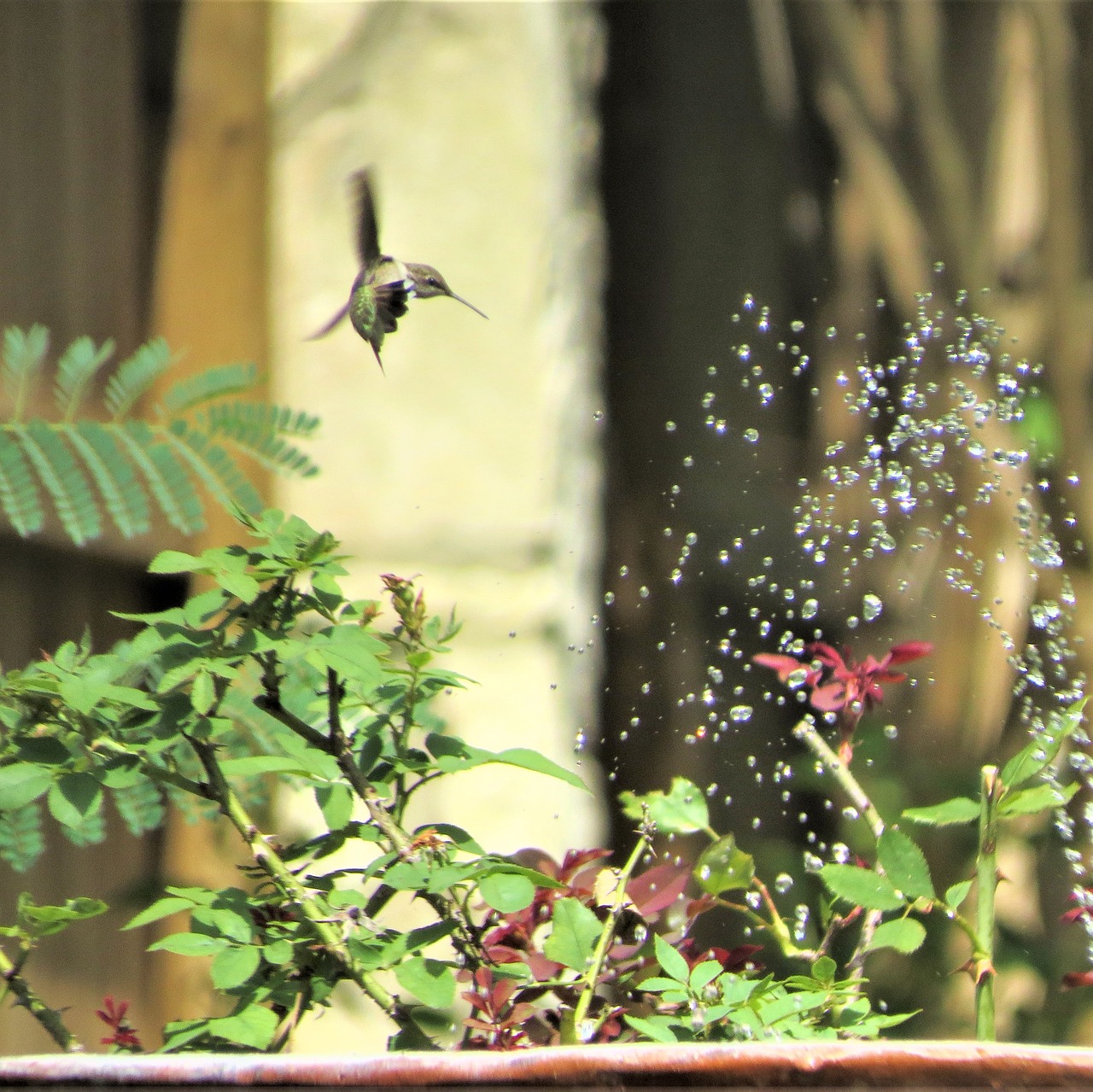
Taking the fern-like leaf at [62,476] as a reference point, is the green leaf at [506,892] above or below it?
below

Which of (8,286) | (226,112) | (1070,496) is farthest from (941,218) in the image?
(8,286)

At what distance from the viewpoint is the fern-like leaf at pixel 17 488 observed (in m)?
0.86

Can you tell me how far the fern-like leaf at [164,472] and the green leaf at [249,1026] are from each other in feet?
1.53

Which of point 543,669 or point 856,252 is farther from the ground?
point 856,252

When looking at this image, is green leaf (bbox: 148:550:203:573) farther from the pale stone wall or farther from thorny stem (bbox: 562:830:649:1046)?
the pale stone wall

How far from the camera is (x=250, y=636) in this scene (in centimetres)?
53

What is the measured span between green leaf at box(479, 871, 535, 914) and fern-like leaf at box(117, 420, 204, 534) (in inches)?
19.6

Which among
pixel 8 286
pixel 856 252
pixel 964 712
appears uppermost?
pixel 856 252

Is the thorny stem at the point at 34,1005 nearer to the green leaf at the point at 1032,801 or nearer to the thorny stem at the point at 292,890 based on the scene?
the thorny stem at the point at 292,890

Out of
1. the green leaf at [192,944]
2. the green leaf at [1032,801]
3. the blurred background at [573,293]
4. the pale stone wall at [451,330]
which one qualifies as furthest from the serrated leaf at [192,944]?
the pale stone wall at [451,330]

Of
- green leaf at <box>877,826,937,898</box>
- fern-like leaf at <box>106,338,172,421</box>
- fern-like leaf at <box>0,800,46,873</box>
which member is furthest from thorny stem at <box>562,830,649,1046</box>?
fern-like leaf at <box>106,338,172,421</box>

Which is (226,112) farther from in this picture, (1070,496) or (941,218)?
(1070,496)

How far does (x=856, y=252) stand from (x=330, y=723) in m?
1.64

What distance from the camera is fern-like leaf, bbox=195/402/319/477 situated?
2.96 feet
